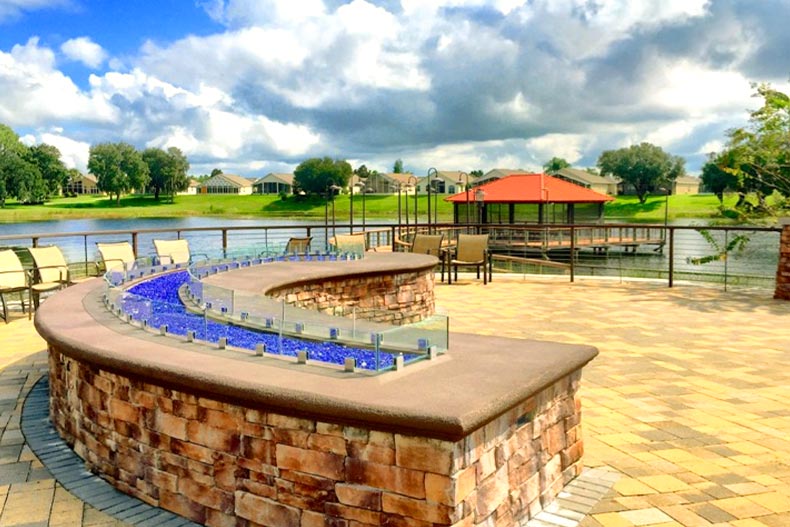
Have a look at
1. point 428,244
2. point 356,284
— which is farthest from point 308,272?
point 428,244

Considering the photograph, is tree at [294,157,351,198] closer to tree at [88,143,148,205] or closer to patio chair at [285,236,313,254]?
tree at [88,143,148,205]

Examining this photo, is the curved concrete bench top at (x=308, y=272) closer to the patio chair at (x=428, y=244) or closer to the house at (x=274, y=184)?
the patio chair at (x=428, y=244)

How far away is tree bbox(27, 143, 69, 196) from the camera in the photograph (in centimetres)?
5741

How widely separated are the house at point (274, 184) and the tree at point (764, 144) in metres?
73.9

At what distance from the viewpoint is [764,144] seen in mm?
11109

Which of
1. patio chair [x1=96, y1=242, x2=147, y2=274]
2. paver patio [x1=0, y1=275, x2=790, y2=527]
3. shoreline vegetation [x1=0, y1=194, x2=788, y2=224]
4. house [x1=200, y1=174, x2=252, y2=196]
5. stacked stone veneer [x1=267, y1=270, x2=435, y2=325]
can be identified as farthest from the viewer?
house [x1=200, y1=174, x2=252, y2=196]

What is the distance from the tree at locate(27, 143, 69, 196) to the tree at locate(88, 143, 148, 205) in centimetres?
338

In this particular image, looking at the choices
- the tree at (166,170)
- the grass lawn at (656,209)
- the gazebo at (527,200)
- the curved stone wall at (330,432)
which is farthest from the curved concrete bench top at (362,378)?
the tree at (166,170)

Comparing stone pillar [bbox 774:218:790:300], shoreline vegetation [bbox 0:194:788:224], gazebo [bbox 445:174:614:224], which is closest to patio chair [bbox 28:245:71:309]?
stone pillar [bbox 774:218:790:300]

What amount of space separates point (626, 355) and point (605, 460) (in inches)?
99.9

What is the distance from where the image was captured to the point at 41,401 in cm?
468

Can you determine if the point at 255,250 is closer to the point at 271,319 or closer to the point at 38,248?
the point at 38,248


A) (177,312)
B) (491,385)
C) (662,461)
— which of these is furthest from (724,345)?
(177,312)

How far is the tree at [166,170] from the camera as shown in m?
67.2
